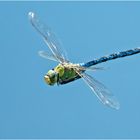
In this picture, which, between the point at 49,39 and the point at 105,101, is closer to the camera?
the point at 105,101

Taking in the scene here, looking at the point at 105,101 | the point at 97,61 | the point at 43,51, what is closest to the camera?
the point at 105,101

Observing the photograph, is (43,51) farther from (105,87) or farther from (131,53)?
(131,53)

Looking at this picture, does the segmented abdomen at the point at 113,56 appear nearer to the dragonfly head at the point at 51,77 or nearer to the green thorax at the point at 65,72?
the green thorax at the point at 65,72

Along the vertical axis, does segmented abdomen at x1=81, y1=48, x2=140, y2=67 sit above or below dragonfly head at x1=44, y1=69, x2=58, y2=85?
above

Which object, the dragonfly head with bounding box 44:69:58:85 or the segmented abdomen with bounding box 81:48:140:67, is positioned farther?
the segmented abdomen with bounding box 81:48:140:67

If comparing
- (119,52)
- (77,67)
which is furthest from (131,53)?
(77,67)

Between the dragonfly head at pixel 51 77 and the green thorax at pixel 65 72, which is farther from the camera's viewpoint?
the green thorax at pixel 65 72

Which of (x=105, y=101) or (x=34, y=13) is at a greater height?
(x=34, y=13)

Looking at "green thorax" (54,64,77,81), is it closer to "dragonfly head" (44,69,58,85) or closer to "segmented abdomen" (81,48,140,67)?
"dragonfly head" (44,69,58,85)

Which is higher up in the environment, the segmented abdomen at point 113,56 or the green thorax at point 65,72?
the segmented abdomen at point 113,56
